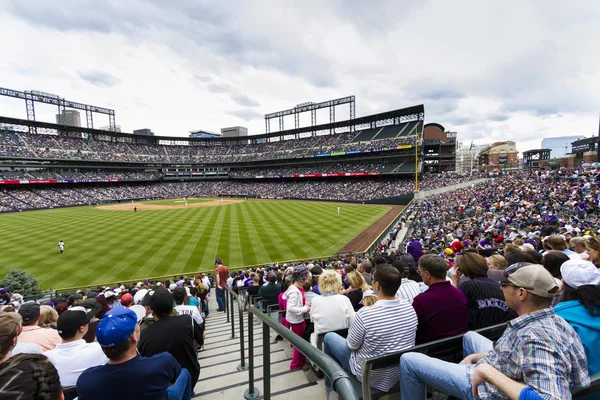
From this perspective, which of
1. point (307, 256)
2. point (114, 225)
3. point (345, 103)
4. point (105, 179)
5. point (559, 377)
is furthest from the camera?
point (345, 103)

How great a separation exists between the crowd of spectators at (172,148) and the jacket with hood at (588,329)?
59.9 metres

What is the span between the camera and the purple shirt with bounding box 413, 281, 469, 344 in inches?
120

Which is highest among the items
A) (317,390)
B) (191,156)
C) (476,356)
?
(191,156)

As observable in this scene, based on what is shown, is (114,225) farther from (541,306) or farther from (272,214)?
(541,306)

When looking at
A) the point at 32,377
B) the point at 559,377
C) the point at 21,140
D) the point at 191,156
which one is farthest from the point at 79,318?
the point at 191,156

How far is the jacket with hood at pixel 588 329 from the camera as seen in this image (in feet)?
6.68

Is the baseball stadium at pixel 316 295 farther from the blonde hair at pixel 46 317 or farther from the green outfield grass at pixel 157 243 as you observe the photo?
the green outfield grass at pixel 157 243

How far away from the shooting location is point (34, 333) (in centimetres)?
364

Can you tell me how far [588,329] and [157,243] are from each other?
24742 mm

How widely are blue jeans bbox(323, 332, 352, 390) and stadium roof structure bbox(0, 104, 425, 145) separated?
6335 cm

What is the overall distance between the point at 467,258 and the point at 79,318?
507 centimetres

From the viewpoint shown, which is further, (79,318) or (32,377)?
(79,318)

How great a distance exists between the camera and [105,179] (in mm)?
66688

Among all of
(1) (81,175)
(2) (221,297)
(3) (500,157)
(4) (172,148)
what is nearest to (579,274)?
(2) (221,297)
